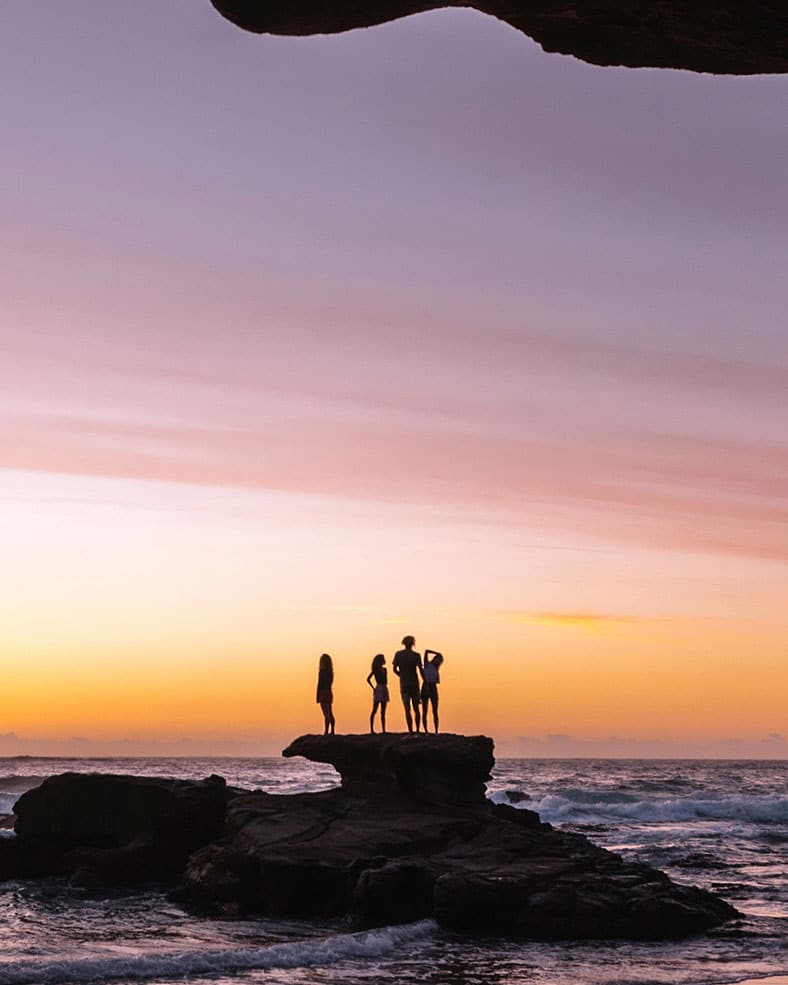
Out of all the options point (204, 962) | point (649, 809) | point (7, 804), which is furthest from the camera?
point (649, 809)

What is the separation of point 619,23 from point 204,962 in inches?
554

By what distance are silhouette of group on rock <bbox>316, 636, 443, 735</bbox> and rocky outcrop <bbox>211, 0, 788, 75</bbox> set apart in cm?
1794

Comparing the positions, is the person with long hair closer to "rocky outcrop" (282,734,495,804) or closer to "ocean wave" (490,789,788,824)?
"rocky outcrop" (282,734,495,804)

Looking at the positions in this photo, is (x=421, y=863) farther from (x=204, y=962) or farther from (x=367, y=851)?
(x=204, y=962)

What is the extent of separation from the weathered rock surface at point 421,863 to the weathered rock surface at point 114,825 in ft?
4.63

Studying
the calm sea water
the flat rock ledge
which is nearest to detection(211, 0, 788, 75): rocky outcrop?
the calm sea water

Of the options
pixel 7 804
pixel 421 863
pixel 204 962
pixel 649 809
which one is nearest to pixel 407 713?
pixel 421 863

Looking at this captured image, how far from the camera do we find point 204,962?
15.7 metres

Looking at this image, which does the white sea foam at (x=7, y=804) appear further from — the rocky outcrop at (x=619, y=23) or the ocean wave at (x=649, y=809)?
the rocky outcrop at (x=619, y=23)

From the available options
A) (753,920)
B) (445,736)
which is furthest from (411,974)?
(445,736)

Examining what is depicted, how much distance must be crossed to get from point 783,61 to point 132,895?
22114mm

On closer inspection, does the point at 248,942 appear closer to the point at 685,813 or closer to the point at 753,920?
the point at 753,920

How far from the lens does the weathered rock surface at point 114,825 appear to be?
84.1 ft

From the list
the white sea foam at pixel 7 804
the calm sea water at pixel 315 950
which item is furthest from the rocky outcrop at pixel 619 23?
the white sea foam at pixel 7 804
